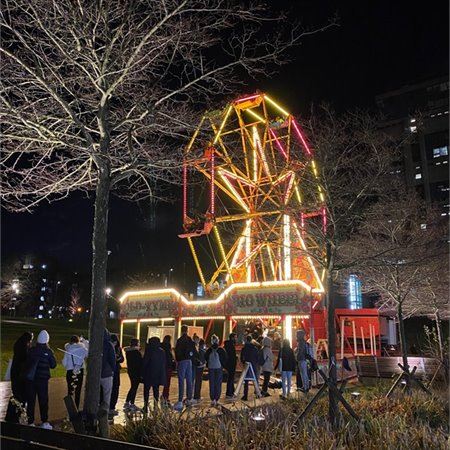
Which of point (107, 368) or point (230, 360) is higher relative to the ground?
point (107, 368)

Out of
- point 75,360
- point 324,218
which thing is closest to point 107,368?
point 75,360

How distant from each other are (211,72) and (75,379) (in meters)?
7.00

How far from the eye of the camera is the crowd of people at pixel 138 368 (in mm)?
8086

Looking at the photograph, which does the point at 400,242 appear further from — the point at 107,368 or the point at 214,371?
the point at 107,368

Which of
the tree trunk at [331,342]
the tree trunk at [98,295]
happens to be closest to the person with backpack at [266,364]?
the tree trunk at [331,342]

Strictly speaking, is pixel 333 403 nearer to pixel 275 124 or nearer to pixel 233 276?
pixel 233 276

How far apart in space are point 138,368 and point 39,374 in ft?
8.28

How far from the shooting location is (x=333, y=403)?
314 inches

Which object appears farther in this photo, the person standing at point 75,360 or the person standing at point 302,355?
the person standing at point 302,355

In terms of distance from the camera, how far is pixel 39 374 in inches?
322

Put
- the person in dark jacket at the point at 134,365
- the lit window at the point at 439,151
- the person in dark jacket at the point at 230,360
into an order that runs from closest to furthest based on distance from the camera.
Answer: the person in dark jacket at the point at 134,365, the person in dark jacket at the point at 230,360, the lit window at the point at 439,151

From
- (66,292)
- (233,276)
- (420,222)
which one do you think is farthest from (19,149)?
(66,292)

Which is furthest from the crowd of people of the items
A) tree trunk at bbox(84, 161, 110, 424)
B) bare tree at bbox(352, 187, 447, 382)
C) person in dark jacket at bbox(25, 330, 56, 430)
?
bare tree at bbox(352, 187, 447, 382)

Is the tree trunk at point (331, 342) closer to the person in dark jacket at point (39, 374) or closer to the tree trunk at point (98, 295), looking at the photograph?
the tree trunk at point (98, 295)
